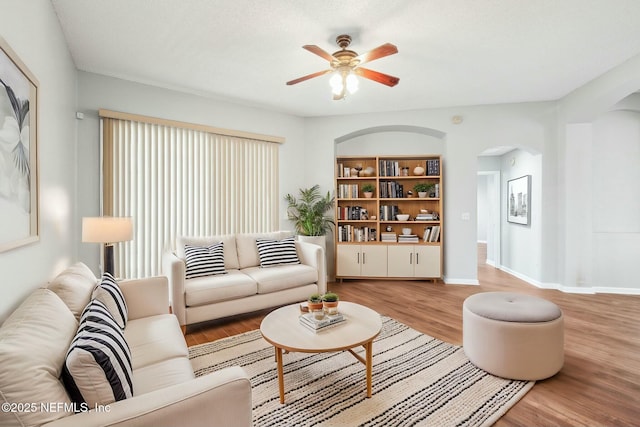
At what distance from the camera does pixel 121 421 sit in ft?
3.24

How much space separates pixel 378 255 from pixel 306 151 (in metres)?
2.11

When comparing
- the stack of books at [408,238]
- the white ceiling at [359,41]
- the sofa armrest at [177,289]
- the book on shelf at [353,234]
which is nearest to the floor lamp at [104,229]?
the sofa armrest at [177,289]

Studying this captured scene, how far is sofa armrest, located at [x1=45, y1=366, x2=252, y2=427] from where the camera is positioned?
999 mm

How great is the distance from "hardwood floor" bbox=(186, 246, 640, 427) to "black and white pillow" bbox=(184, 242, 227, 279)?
0.55m

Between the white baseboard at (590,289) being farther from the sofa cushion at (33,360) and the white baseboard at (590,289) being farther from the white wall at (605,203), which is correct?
the sofa cushion at (33,360)

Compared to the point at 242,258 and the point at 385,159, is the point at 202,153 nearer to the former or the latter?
the point at 242,258

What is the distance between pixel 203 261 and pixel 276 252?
89 centimetres

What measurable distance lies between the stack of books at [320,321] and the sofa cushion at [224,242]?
1.74 meters

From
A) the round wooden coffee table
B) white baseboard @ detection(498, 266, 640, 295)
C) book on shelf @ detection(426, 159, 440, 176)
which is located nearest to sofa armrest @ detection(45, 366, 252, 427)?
the round wooden coffee table

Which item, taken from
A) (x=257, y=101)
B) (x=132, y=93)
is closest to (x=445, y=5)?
(x=257, y=101)

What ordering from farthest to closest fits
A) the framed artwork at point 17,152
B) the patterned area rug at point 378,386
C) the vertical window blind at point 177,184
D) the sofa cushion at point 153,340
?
the vertical window blind at point 177,184 < the patterned area rug at point 378,386 < the sofa cushion at point 153,340 < the framed artwork at point 17,152

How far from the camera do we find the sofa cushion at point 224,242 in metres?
3.59

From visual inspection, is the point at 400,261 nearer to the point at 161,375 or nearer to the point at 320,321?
the point at 320,321

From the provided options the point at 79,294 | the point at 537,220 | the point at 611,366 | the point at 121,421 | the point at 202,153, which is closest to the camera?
the point at 121,421
